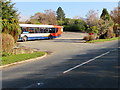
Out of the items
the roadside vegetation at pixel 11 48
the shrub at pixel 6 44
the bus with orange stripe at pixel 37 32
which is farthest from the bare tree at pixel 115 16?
the shrub at pixel 6 44

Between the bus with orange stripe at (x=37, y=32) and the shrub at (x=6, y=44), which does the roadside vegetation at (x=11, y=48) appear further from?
the bus with orange stripe at (x=37, y=32)

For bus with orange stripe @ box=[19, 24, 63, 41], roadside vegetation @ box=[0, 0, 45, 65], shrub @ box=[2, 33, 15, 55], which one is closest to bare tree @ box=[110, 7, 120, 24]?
bus with orange stripe @ box=[19, 24, 63, 41]

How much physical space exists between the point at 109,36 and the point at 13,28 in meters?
27.5

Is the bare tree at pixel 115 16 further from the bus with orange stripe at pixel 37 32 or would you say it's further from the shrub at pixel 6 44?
the shrub at pixel 6 44

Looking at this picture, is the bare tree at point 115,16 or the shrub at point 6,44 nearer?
the shrub at point 6,44

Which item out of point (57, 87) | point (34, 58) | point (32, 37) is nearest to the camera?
point (57, 87)

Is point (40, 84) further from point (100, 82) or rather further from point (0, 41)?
point (0, 41)

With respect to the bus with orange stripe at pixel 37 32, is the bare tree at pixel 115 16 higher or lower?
higher

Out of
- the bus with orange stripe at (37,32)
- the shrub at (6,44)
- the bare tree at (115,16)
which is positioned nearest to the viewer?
the shrub at (6,44)

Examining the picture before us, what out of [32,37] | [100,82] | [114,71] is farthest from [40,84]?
[32,37]

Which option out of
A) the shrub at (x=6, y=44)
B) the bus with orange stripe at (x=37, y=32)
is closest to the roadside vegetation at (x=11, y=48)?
the shrub at (x=6, y=44)

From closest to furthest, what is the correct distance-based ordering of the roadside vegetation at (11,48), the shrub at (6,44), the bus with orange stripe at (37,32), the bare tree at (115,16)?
the roadside vegetation at (11,48) → the shrub at (6,44) → the bus with orange stripe at (37,32) → the bare tree at (115,16)

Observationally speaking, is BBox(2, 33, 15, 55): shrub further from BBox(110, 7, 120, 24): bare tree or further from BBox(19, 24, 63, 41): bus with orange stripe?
BBox(110, 7, 120, 24): bare tree

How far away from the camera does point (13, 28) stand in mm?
20016
